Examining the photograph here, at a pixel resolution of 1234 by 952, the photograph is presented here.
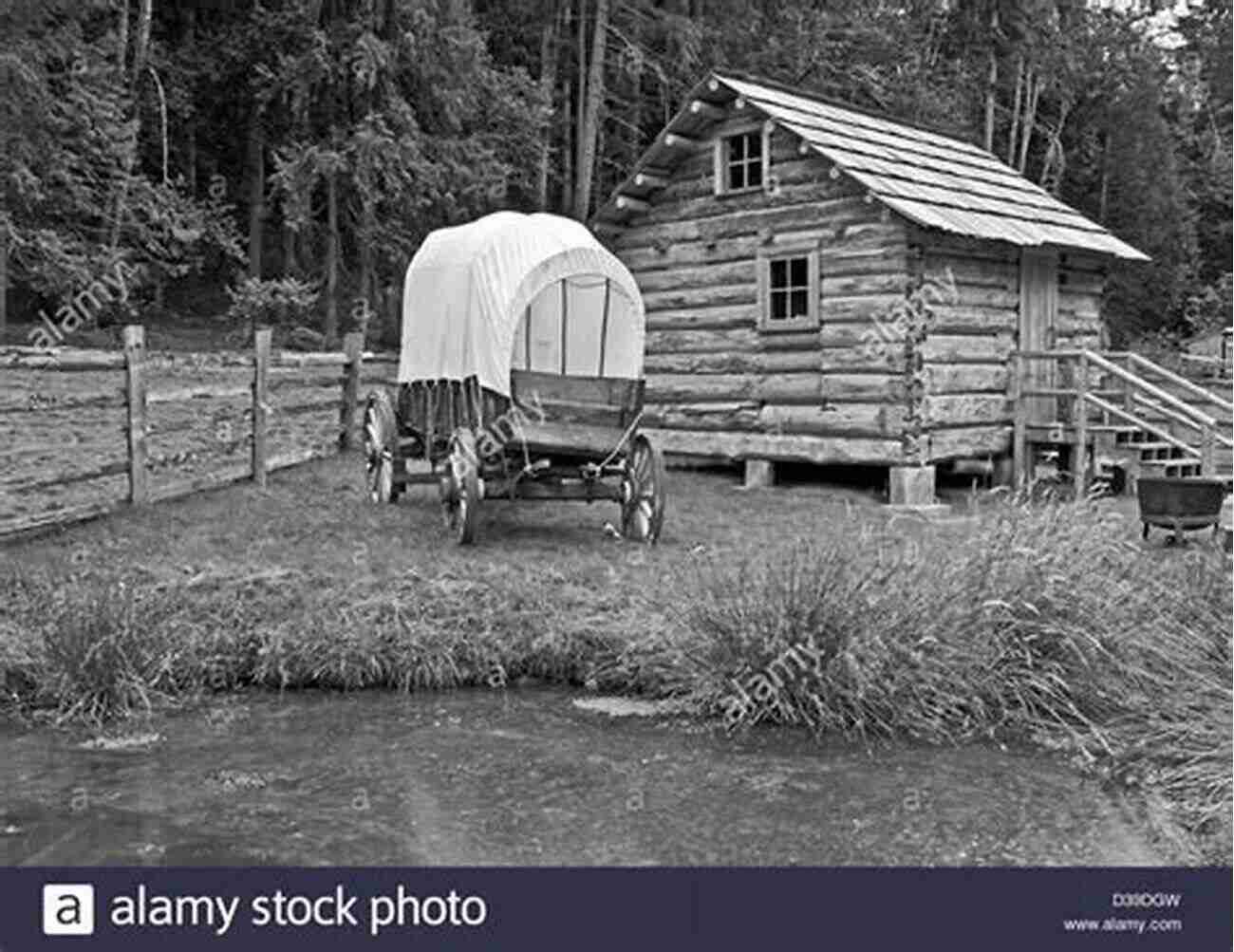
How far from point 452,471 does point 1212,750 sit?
22.3ft

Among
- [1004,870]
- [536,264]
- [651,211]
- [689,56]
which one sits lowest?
[1004,870]

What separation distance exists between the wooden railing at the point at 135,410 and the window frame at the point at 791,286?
5431mm

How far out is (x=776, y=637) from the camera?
7.12 m

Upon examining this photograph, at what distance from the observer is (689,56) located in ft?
88.4

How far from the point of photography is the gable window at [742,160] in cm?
1648

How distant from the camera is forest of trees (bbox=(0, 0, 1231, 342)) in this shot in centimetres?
2133

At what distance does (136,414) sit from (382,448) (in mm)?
2367

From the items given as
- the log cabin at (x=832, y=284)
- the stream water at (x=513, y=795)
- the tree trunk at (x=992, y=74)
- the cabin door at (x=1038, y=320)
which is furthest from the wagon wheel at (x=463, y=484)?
the tree trunk at (x=992, y=74)

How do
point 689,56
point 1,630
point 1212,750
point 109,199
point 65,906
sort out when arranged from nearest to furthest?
point 65,906, point 1212,750, point 1,630, point 109,199, point 689,56

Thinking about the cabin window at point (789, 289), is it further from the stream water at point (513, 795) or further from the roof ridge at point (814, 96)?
the stream water at point (513, 795)

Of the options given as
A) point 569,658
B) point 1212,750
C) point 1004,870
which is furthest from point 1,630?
point 1212,750

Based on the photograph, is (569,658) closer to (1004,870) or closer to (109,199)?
(1004,870)

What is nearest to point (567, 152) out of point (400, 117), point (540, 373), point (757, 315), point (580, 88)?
point (580, 88)

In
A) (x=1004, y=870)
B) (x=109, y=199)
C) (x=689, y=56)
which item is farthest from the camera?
(x=689, y=56)
